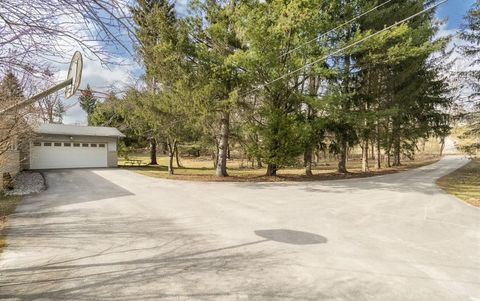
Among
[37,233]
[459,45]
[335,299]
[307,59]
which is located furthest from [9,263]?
[459,45]

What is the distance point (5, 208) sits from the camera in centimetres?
895

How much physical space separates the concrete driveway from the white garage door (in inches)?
571

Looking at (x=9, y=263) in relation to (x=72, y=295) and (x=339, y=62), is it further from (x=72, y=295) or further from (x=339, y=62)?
(x=339, y=62)

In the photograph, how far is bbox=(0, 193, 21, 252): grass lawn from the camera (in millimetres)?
6105

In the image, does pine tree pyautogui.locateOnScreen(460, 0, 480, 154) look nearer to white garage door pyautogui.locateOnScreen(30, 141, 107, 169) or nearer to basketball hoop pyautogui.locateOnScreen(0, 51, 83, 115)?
basketball hoop pyautogui.locateOnScreen(0, 51, 83, 115)

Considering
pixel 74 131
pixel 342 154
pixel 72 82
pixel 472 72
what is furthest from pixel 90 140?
pixel 472 72

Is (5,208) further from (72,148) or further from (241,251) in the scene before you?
(72,148)

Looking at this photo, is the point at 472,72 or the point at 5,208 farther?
the point at 472,72

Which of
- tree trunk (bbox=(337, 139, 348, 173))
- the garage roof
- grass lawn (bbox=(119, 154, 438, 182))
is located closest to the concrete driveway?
grass lawn (bbox=(119, 154, 438, 182))

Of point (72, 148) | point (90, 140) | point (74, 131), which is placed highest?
point (74, 131)

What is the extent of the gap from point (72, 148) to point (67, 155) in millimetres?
680

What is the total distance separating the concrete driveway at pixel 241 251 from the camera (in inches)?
152

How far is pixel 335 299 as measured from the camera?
3617mm

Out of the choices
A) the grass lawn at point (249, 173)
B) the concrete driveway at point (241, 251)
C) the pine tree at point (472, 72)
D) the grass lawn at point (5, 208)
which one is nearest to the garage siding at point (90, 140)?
the grass lawn at point (249, 173)
